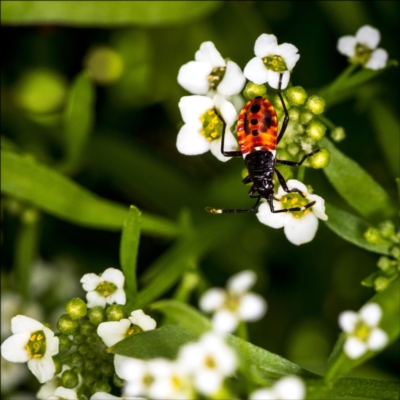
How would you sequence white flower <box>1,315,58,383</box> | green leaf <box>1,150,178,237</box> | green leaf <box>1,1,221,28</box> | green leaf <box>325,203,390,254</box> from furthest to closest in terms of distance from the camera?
green leaf <box>1,1,221,28</box> < green leaf <box>1,150,178,237</box> < green leaf <box>325,203,390,254</box> < white flower <box>1,315,58,383</box>

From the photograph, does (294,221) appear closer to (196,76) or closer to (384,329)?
(384,329)

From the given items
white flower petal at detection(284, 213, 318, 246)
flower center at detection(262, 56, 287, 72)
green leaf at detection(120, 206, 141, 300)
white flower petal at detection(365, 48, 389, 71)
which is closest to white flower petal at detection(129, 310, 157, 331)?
green leaf at detection(120, 206, 141, 300)

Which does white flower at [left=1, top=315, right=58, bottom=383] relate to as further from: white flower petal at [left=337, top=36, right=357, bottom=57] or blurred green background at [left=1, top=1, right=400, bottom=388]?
white flower petal at [left=337, top=36, right=357, bottom=57]

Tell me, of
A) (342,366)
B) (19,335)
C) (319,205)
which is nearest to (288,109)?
(319,205)

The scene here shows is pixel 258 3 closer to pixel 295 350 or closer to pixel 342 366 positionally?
pixel 295 350

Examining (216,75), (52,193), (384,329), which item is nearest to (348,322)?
(384,329)

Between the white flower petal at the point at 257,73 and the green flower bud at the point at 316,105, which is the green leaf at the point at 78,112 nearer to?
the white flower petal at the point at 257,73
